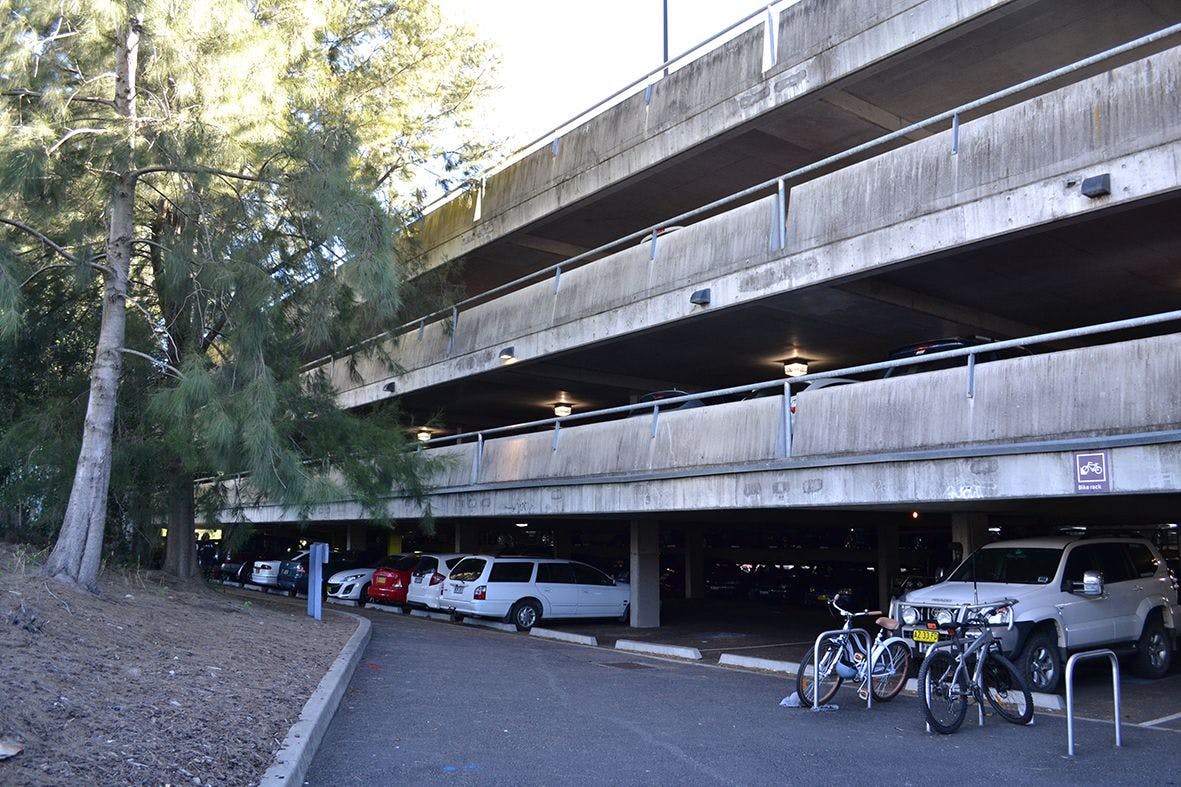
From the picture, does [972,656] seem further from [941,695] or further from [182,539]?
[182,539]

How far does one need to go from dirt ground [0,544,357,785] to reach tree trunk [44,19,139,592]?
1.68 ft

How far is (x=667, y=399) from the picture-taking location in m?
16.4

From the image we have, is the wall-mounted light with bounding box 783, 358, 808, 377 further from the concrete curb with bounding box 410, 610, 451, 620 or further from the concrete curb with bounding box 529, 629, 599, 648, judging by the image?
the concrete curb with bounding box 410, 610, 451, 620

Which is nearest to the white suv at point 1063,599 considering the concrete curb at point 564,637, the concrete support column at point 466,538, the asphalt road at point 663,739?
the asphalt road at point 663,739

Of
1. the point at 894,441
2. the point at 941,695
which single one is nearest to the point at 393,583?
the point at 894,441

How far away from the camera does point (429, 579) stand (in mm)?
22641

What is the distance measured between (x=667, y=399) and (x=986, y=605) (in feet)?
21.9

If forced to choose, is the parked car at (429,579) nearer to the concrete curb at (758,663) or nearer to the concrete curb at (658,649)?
the concrete curb at (658,649)

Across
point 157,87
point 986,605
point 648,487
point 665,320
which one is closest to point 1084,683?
point 986,605

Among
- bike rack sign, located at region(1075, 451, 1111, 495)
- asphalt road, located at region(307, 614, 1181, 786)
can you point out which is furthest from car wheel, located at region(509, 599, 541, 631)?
bike rack sign, located at region(1075, 451, 1111, 495)

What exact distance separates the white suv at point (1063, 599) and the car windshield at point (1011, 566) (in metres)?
0.01

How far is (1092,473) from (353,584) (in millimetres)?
20737

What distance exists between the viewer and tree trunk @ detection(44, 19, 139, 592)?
13469 millimetres

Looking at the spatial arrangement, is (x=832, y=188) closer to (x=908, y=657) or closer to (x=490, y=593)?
(x=908, y=657)
